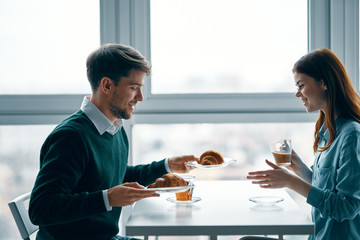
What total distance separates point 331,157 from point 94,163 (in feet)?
2.91

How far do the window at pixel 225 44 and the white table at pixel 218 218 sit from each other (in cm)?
82

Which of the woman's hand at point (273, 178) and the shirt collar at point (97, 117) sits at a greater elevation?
the shirt collar at point (97, 117)

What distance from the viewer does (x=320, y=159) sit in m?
1.57

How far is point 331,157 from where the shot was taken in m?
1.50

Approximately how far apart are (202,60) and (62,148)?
120cm

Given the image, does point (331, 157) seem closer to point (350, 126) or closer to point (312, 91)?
point (350, 126)

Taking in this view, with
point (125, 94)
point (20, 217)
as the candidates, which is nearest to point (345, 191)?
point (125, 94)

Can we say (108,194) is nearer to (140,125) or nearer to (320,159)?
(320,159)

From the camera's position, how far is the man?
124 cm

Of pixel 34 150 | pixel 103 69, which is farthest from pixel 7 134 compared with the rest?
pixel 103 69

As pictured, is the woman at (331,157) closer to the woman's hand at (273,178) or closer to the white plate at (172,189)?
the woman's hand at (273,178)

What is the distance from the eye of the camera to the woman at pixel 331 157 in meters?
1.36

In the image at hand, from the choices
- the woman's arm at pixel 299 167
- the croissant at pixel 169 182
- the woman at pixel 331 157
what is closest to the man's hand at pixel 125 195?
the croissant at pixel 169 182

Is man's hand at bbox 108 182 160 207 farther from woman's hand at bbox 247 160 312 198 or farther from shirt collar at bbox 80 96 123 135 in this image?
woman's hand at bbox 247 160 312 198
